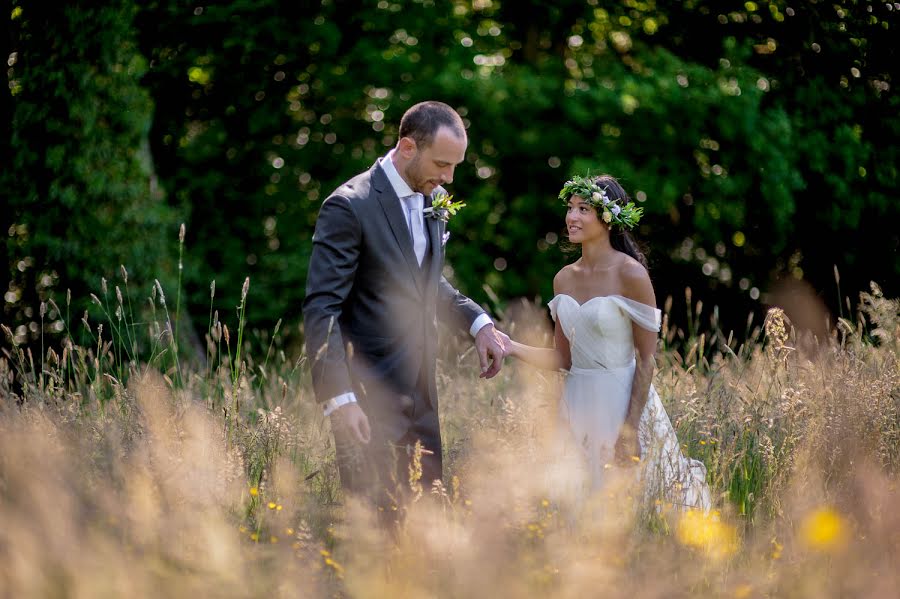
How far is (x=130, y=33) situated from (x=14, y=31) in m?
0.84

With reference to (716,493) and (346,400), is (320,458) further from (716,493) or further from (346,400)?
(716,493)

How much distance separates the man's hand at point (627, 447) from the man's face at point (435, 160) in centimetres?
133

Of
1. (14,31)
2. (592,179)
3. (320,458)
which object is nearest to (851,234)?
(592,179)

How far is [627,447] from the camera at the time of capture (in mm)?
Result: 4070

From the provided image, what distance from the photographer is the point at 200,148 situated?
9.94 metres

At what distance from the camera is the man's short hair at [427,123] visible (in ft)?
11.9

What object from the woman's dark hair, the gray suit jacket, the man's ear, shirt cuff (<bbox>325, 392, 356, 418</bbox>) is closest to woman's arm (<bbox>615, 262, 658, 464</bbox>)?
the woman's dark hair

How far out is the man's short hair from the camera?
3.64m

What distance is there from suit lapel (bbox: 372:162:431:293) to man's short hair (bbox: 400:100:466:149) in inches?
8.0

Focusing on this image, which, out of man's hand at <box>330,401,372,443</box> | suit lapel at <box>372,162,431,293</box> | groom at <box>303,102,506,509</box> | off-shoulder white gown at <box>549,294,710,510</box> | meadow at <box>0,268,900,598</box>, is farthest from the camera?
off-shoulder white gown at <box>549,294,710,510</box>

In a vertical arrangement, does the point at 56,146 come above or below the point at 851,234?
above

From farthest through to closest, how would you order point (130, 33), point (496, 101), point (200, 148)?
point (200, 148) < point (496, 101) < point (130, 33)

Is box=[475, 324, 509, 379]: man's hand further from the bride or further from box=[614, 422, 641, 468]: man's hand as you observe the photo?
box=[614, 422, 641, 468]: man's hand

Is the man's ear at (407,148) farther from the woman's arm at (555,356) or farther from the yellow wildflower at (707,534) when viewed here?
the yellow wildflower at (707,534)
